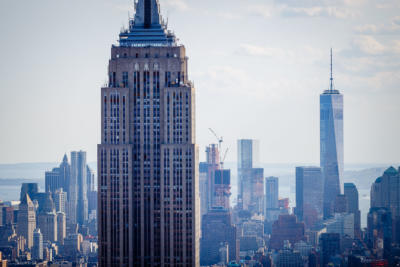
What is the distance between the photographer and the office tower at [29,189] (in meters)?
140

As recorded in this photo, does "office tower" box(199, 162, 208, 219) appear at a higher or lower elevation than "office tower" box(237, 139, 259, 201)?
lower

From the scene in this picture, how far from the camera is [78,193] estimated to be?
14725 cm

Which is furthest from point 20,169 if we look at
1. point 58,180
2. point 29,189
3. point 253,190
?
point 253,190

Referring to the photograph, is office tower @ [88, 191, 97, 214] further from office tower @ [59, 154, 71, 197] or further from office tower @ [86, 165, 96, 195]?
office tower @ [59, 154, 71, 197]

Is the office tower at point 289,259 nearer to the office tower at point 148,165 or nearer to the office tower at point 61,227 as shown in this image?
the office tower at point 61,227

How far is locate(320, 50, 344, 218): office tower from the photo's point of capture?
148 metres

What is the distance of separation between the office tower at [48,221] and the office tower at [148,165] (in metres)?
73.5

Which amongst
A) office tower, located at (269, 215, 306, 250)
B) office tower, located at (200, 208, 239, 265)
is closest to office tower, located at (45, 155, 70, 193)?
office tower, located at (200, 208, 239, 265)

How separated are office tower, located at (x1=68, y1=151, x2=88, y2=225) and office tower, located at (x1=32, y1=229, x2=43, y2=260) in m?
9.04

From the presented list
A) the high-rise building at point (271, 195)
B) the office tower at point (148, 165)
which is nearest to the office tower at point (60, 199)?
the high-rise building at point (271, 195)

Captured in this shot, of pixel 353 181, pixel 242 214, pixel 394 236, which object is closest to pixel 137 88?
pixel 394 236

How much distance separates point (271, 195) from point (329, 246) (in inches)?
2250

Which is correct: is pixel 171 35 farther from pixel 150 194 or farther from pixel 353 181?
pixel 353 181

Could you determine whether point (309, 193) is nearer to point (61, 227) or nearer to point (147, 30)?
point (61, 227)
